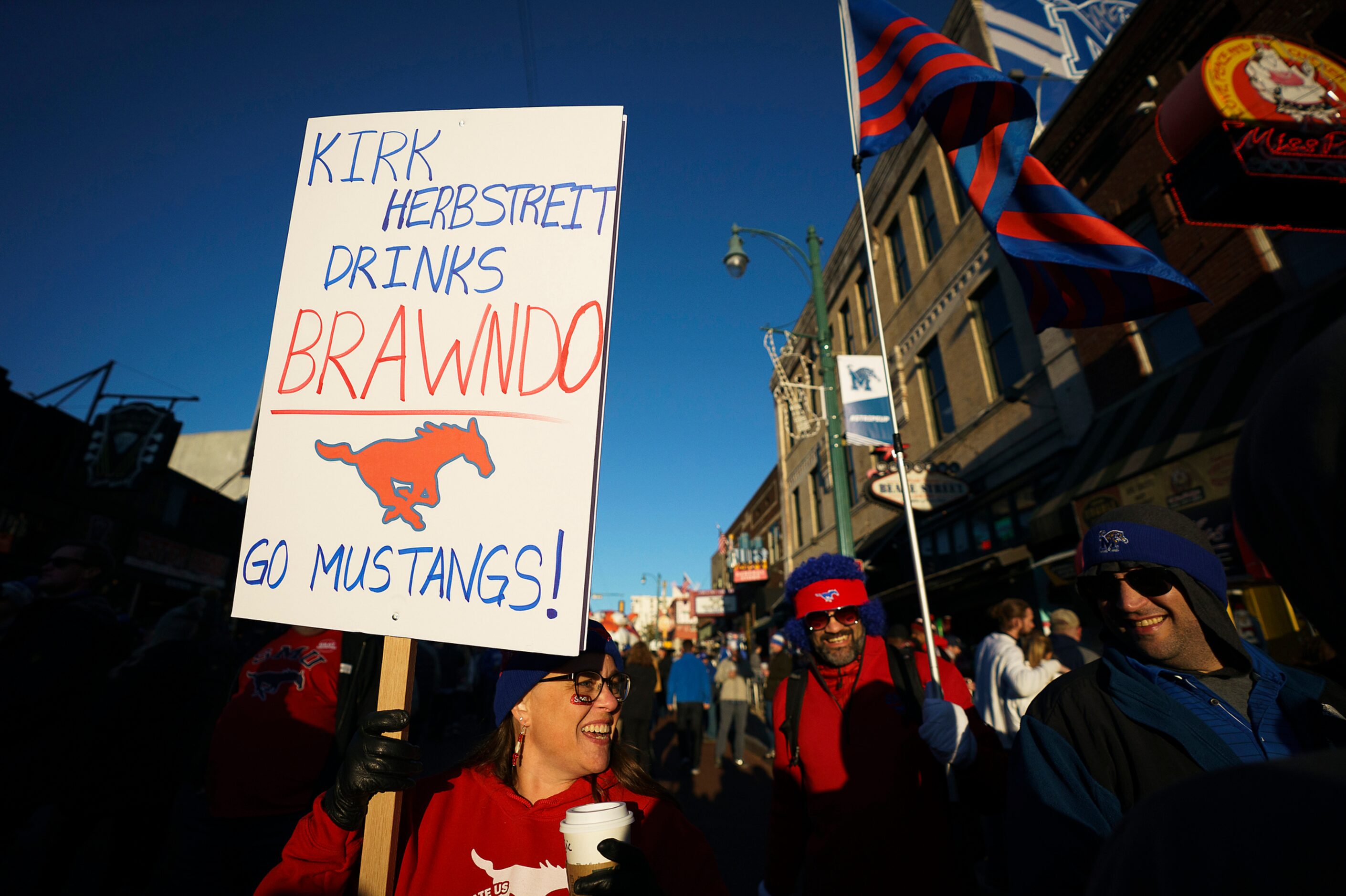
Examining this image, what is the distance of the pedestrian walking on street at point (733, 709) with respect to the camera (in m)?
9.20

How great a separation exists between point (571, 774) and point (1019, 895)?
4.08 feet

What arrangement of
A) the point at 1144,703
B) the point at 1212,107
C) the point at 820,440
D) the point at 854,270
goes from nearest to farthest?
the point at 1144,703 → the point at 1212,107 → the point at 854,270 → the point at 820,440

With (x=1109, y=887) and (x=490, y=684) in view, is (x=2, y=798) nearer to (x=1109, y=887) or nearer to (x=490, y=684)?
(x=1109, y=887)

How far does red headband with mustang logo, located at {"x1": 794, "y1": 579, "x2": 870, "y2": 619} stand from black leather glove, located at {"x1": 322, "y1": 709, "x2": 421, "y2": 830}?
212 centimetres

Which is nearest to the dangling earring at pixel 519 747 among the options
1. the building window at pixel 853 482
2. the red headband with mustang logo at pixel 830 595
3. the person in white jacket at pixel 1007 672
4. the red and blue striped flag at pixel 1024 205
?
the red headband with mustang logo at pixel 830 595

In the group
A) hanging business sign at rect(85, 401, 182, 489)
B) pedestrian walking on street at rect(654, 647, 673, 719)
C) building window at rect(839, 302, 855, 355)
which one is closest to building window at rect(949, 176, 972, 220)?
building window at rect(839, 302, 855, 355)

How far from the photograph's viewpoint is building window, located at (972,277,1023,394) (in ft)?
36.7

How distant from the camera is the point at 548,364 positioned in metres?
1.64

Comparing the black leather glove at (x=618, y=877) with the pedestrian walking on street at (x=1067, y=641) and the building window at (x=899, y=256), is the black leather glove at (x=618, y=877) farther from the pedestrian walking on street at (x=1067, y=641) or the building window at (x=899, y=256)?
the building window at (x=899, y=256)

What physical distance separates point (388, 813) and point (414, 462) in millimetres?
829

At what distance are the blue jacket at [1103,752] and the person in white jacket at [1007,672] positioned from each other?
2558 millimetres

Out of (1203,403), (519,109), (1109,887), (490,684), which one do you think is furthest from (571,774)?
(490,684)

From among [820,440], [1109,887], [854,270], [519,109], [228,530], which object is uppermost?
[854,270]

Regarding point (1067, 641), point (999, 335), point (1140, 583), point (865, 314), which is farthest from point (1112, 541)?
point (865, 314)
